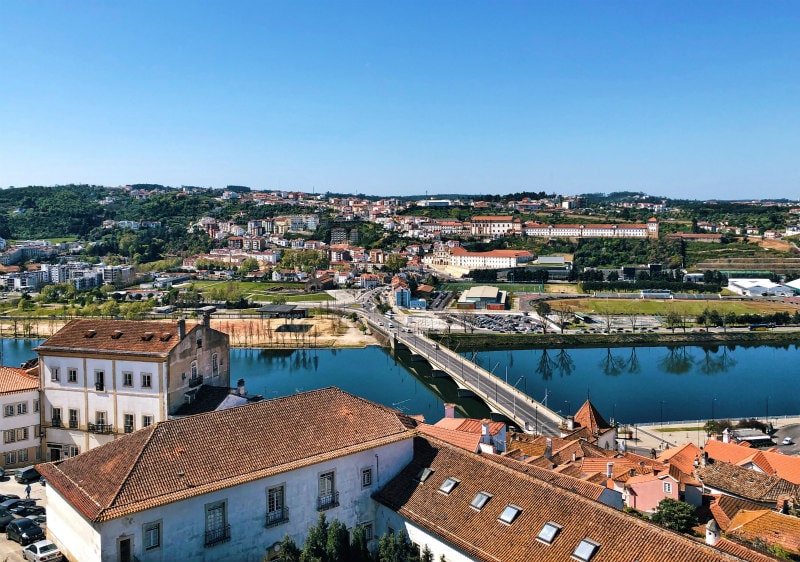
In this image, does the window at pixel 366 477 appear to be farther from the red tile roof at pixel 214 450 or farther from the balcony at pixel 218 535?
the balcony at pixel 218 535

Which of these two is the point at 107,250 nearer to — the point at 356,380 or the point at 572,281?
the point at 572,281

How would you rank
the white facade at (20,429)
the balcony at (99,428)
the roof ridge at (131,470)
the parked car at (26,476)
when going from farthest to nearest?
the white facade at (20,429) → the balcony at (99,428) → the parked car at (26,476) → the roof ridge at (131,470)

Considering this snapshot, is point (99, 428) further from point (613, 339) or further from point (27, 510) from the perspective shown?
point (613, 339)

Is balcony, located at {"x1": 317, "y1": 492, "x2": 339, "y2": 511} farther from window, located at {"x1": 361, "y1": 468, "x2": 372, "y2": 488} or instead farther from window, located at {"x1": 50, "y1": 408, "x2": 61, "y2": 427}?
window, located at {"x1": 50, "y1": 408, "x2": 61, "y2": 427}

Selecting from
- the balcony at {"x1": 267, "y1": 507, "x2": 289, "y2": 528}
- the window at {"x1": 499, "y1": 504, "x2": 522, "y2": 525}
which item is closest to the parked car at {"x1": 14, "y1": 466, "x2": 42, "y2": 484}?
the balcony at {"x1": 267, "y1": 507, "x2": 289, "y2": 528}

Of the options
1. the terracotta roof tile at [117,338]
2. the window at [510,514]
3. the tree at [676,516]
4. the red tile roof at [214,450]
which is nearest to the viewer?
the red tile roof at [214,450]

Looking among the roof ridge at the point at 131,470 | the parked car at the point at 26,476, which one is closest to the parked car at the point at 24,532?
the roof ridge at the point at 131,470

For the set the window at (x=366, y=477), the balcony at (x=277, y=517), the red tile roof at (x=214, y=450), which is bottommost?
the balcony at (x=277, y=517)
